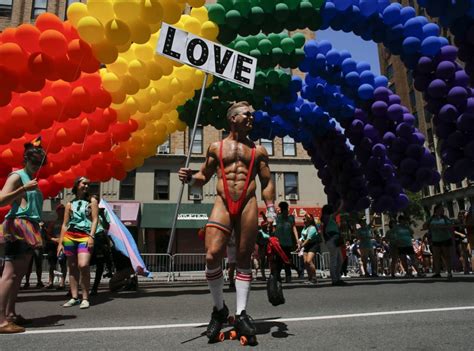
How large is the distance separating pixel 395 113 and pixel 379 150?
43.0 inches

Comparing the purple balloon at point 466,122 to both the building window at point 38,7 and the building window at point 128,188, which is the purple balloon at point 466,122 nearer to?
the building window at point 128,188

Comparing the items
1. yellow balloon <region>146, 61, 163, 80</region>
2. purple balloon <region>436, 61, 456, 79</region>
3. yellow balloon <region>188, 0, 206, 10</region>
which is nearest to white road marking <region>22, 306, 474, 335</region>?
yellow balloon <region>146, 61, 163, 80</region>

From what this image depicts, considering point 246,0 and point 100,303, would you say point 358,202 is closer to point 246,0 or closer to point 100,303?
point 246,0

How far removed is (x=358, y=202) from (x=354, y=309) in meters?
7.45

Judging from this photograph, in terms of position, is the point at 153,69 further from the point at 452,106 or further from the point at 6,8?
the point at 6,8

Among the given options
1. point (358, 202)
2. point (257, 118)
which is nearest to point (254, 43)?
point (257, 118)

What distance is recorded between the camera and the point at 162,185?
2758cm

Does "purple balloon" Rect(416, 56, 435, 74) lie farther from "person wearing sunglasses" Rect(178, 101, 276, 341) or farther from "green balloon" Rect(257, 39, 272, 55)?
"person wearing sunglasses" Rect(178, 101, 276, 341)

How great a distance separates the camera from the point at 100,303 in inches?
233

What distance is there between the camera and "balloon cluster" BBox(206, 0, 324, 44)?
837cm

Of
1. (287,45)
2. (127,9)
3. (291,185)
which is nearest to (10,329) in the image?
(127,9)

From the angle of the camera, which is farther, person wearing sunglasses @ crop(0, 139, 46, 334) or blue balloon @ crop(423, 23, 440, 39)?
blue balloon @ crop(423, 23, 440, 39)

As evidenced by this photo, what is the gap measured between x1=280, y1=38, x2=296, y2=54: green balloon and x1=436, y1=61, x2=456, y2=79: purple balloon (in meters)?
3.33

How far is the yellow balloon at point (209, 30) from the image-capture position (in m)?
8.12
